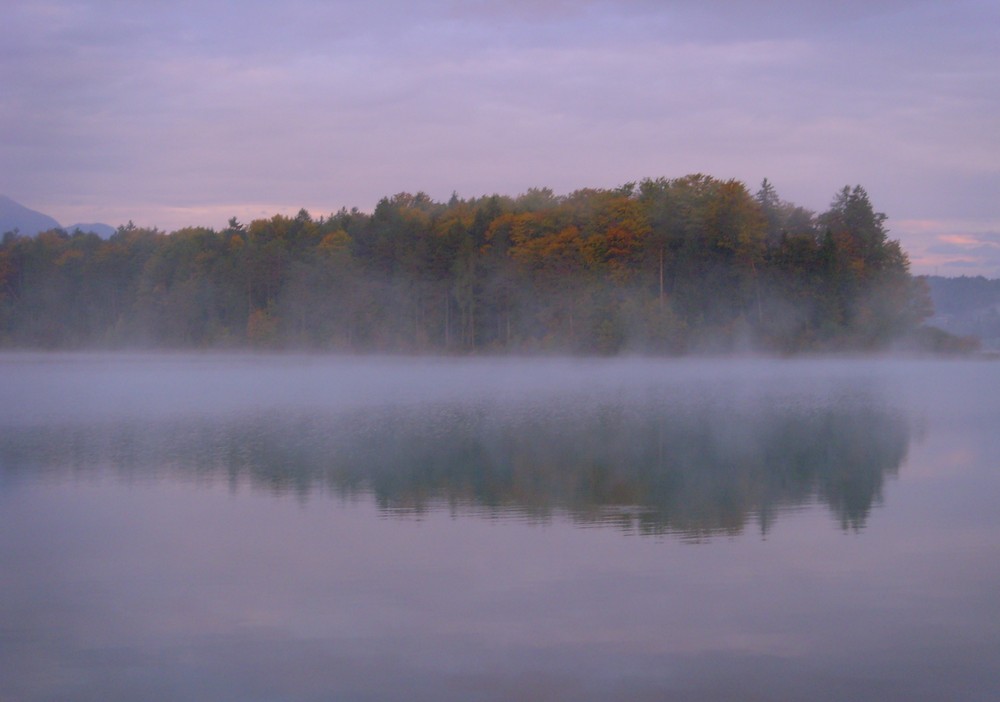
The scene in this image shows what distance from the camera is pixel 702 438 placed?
17.3 metres

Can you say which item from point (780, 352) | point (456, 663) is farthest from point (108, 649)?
point (780, 352)

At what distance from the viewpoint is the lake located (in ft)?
19.8

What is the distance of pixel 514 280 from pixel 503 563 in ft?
192

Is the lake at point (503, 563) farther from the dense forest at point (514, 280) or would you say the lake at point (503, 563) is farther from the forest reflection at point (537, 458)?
the dense forest at point (514, 280)

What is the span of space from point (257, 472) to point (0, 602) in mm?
6350

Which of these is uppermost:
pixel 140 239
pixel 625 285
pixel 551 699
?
pixel 140 239

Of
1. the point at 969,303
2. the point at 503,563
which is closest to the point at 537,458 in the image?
the point at 503,563

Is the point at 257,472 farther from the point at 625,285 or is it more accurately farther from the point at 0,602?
the point at 625,285

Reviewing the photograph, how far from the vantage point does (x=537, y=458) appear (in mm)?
14883

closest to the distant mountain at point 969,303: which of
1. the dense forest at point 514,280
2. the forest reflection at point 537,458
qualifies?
the dense forest at point 514,280

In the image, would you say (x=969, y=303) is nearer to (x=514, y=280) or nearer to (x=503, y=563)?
(x=514, y=280)

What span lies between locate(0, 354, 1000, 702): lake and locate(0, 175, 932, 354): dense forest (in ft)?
142

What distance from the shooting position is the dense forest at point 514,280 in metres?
61.4

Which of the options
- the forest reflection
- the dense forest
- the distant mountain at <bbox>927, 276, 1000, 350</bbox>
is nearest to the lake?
the forest reflection
